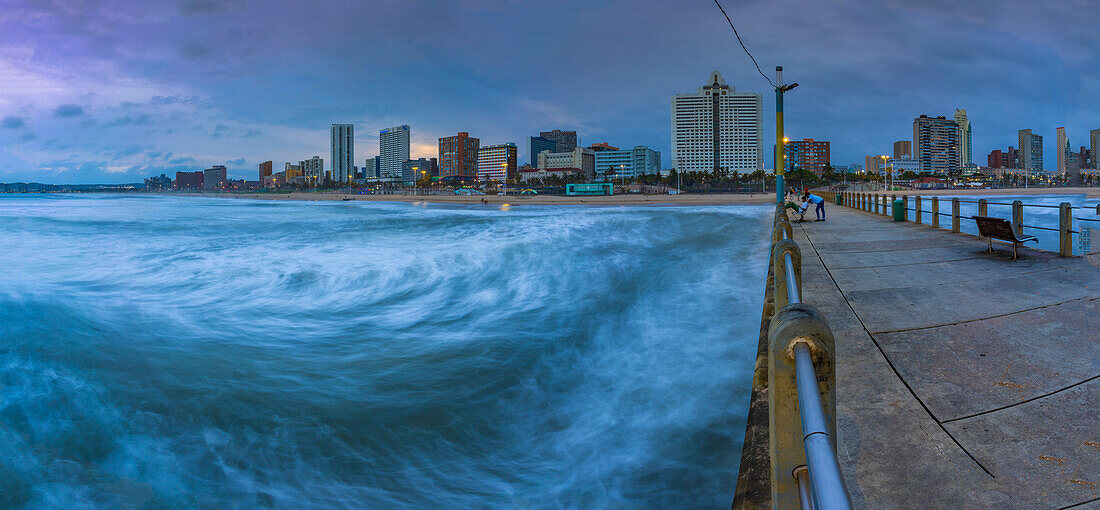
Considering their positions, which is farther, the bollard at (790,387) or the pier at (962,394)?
the pier at (962,394)

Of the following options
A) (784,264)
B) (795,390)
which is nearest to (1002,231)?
(784,264)

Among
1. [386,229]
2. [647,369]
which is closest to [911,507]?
[647,369]

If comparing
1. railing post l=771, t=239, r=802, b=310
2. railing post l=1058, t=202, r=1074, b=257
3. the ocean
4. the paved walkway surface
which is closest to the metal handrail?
the paved walkway surface

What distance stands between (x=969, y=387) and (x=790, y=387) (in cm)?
372

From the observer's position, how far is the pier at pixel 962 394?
3.15 meters

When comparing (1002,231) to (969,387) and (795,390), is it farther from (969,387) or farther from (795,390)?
(795,390)

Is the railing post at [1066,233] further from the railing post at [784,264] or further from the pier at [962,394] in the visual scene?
the railing post at [784,264]

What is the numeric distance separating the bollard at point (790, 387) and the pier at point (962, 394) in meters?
0.61

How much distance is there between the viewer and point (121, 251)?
85.5ft

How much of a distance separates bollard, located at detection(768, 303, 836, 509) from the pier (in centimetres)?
61

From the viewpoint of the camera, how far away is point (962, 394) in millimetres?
4387

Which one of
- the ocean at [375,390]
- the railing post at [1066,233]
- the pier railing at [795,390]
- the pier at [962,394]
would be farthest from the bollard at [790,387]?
the railing post at [1066,233]

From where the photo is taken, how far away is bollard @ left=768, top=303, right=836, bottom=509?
1.86 metres

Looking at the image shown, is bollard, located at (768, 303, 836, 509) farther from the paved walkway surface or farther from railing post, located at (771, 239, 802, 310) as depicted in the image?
railing post, located at (771, 239, 802, 310)
